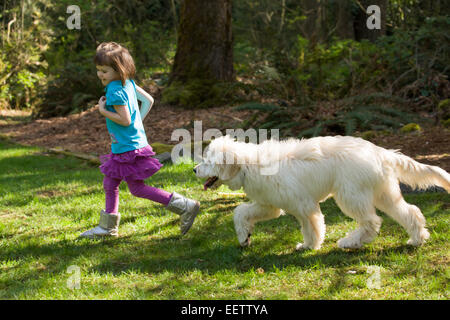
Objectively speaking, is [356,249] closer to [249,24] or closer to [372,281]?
[372,281]

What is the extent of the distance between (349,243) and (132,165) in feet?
7.44

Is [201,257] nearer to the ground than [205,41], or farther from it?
nearer to the ground

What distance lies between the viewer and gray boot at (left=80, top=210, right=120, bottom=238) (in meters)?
5.66

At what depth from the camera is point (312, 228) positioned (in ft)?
16.5

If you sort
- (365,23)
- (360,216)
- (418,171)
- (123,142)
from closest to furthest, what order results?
1. (360,216)
2. (418,171)
3. (123,142)
4. (365,23)

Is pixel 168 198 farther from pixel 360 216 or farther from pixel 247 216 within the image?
pixel 360 216

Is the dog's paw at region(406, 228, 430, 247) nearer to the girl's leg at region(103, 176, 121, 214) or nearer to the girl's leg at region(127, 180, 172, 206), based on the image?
the girl's leg at region(127, 180, 172, 206)

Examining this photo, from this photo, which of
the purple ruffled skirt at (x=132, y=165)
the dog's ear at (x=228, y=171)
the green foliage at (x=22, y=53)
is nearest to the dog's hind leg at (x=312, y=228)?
the dog's ear at (x=228, y=171)

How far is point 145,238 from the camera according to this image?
18.7 ft

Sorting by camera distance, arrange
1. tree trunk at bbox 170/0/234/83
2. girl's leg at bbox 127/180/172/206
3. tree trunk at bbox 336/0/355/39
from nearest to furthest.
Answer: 1. girl's leg at bbox 127/180/172/206
2. tree trunk at bbox 170/0/234/83
3. tree trunk at bbox 336/0/355/39

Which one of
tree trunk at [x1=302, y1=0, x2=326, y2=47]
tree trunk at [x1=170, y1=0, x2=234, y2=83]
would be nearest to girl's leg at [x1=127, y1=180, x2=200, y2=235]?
tree trunk at [x1=170, y1=0, x2=234, y2=83]

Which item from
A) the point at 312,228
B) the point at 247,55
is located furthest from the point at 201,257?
the point at 247,55

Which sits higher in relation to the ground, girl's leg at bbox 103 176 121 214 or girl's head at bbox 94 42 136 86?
girl's head at bbox 94 42 136 86

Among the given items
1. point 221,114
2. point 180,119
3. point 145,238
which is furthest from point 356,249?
point 180,119
